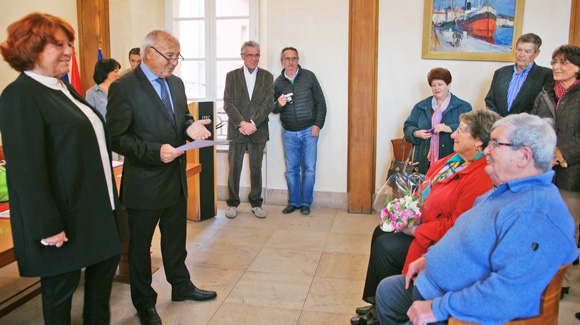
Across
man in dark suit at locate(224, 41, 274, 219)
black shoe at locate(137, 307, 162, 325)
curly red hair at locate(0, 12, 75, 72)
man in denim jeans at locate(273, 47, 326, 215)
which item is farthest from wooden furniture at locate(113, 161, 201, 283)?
curly red hair at locate(0, 12, 75, 72)

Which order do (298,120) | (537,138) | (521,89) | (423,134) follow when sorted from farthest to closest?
(298,120) → (423,134) → (521,89) → (537,138)

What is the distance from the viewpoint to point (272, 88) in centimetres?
509

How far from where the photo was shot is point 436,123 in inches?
164

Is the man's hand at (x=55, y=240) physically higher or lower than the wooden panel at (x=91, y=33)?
lower

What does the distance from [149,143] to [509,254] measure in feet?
6.03

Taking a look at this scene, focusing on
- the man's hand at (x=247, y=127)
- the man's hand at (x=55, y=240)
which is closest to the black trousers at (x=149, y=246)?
the man's hand at (x=55, y=240)

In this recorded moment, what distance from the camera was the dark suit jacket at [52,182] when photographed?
183 cm

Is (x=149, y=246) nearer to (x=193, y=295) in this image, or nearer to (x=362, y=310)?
(x=193, y=295)

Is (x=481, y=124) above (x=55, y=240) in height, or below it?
above

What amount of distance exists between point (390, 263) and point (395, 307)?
0.53 meters

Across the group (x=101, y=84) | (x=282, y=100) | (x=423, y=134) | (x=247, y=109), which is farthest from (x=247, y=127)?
(x=423, y=134)

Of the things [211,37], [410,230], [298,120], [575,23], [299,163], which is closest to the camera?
[410,230]

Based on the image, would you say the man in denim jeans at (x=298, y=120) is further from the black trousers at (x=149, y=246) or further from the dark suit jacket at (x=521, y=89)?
the black trousers at (x=149, y=246)

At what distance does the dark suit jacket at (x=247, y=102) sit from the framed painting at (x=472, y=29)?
5.76ft
